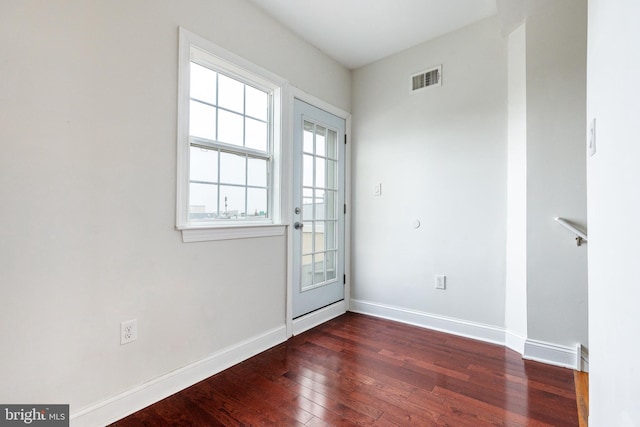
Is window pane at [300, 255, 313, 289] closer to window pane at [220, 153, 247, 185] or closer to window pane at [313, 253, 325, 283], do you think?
window pane at [313, 253, 325, 283]

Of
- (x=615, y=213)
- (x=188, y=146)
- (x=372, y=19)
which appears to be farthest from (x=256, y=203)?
(x=615, y=213)

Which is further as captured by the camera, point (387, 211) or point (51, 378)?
point (387, 211)

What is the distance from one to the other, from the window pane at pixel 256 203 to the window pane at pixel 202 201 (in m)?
0.31

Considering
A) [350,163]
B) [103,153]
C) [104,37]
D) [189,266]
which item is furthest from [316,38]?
[189,266]

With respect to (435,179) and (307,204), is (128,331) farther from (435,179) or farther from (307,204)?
(435,179)

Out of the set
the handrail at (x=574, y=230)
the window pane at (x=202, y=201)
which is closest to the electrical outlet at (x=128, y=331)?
the window pane at (x=202, y=201)

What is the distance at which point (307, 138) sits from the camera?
2906mm

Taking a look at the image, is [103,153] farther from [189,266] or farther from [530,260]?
[530,260]

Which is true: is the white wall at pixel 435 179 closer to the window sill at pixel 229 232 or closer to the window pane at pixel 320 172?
the window pane at pixel 320 172

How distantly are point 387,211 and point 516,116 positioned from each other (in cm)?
136

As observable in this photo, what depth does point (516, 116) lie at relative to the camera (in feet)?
7.81

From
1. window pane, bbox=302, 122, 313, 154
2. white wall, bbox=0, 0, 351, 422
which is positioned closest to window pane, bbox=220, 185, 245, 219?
white wall, bbox=0, 0, 351, 422

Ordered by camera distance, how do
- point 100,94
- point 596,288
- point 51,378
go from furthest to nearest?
point 100,94 → point 51,378 → point 596,288

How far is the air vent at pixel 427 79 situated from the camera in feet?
9.28
